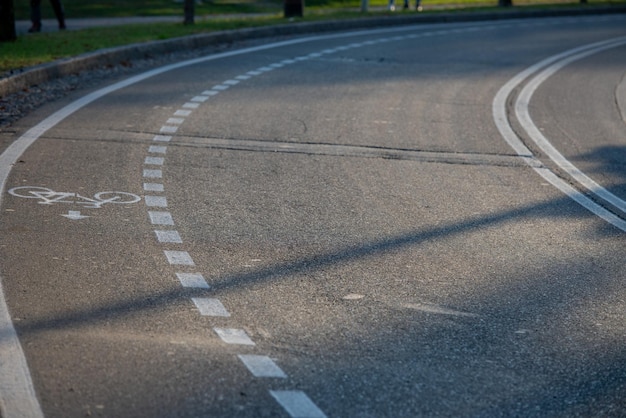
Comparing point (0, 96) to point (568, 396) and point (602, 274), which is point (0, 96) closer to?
point (602, 274)

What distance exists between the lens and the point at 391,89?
16094 mm

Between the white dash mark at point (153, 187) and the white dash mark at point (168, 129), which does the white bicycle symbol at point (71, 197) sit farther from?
the white dash mark at point (168, 129)

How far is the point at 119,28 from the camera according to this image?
2358 centimetres

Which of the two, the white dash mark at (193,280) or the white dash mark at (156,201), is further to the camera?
the white dash mark at (156,201)

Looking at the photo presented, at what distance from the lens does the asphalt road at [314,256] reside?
5.22 m

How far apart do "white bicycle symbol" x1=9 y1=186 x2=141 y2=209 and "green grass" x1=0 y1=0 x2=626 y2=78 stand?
595 cm

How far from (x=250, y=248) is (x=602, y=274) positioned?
222cm

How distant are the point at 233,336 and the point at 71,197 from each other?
3.39 metres

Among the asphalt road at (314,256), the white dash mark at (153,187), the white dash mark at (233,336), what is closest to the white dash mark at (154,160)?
the asphalt road at (314,256)

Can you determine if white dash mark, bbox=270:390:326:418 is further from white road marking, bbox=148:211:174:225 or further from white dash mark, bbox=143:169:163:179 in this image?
white dash mark, bbox=143:169:163:179

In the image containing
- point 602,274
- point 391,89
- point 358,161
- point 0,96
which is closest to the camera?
point 602,274

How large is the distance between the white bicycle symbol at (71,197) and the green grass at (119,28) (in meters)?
5.95

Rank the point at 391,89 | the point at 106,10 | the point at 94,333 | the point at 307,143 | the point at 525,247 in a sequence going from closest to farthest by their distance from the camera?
the point at 94,333
the point at 525,247
the point at 307,143
the point at 391,89
the point at 106,10

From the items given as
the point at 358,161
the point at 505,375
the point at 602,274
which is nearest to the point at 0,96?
the point at 358,161
